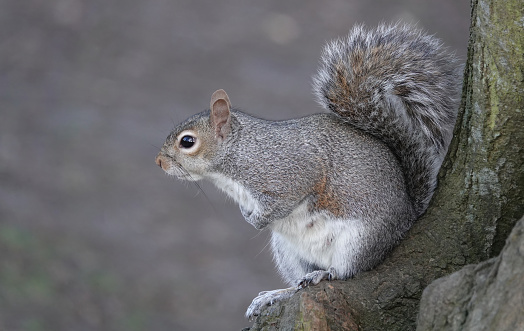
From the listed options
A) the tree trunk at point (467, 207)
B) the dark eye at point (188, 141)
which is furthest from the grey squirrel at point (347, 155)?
the tree trunk at point (467, 207)

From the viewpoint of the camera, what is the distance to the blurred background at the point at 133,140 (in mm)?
3688

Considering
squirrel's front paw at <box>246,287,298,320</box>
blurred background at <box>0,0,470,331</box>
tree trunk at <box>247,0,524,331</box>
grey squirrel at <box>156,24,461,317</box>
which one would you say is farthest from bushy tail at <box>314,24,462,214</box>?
blurred background at <box>0,0,470,331</box>

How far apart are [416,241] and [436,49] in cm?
57

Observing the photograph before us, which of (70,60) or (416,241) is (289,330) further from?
(70,60)

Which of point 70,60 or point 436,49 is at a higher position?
point 70,60

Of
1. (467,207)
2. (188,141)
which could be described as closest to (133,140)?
(188,141)

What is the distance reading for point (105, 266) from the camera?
383 cm

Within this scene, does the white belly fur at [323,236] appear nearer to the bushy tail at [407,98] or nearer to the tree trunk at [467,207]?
the tree trunk at [467,207]

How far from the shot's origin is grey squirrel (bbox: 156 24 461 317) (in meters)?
1.99

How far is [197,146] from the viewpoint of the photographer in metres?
2.15

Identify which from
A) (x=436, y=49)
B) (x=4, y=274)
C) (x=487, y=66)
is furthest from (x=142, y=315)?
(x=487, y=66)

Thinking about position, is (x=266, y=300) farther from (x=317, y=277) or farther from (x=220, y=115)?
(x=220, y=115)

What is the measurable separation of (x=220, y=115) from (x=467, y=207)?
2.51 ft

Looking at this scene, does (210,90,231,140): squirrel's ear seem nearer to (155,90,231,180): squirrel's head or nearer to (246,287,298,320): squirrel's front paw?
(155,90,231,180): squirrel's head
